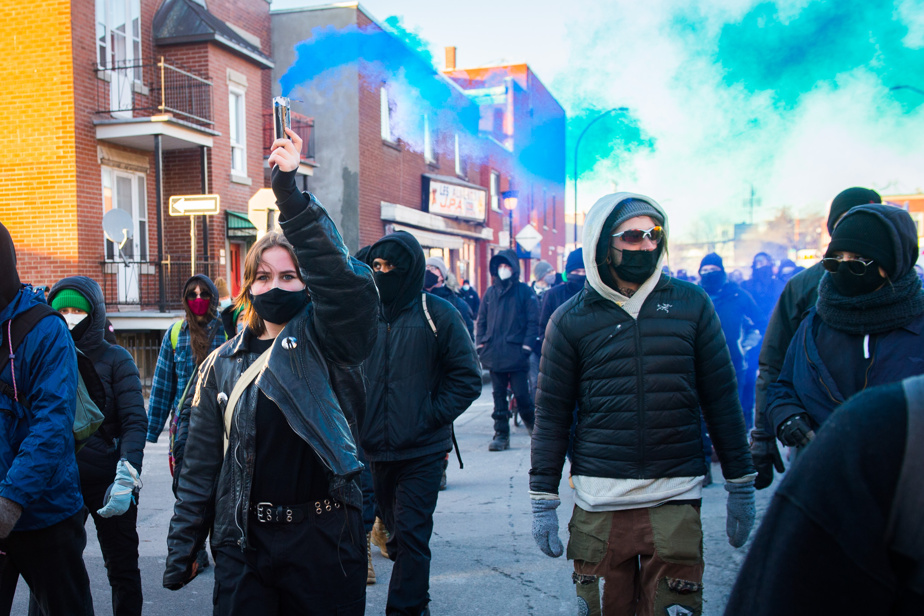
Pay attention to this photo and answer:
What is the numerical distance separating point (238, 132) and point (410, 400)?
15.4 m

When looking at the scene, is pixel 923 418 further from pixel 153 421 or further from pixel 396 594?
pixel 153 421

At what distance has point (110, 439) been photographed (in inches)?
159

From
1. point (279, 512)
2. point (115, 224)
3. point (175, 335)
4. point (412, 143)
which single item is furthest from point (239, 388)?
point (412, 143)

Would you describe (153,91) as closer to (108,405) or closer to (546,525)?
(108,405)

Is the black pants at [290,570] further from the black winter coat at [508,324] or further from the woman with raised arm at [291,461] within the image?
the black winter coat at [508,324]

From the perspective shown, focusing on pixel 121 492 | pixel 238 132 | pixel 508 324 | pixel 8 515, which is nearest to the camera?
pixel 8 515

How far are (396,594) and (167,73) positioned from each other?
1512 cm

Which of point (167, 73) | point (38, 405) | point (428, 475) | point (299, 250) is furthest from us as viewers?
point (167, 73)

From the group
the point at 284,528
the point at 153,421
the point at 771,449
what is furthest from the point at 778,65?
the point at 284,528

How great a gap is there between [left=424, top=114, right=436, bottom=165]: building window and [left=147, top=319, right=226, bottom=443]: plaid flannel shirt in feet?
70.6

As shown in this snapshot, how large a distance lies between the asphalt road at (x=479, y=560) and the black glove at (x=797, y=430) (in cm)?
144

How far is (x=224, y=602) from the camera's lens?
2633mm

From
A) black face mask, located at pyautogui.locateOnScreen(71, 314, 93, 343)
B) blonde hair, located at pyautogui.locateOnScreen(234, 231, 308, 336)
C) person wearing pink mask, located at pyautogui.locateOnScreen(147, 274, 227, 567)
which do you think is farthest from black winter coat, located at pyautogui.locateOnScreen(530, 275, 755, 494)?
person wearing pink mask, located at pyautogui.locateOnScreen(147, 274, 227, 567)

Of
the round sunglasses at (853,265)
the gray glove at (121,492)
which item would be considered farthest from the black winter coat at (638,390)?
the gray glove at (121,492)
